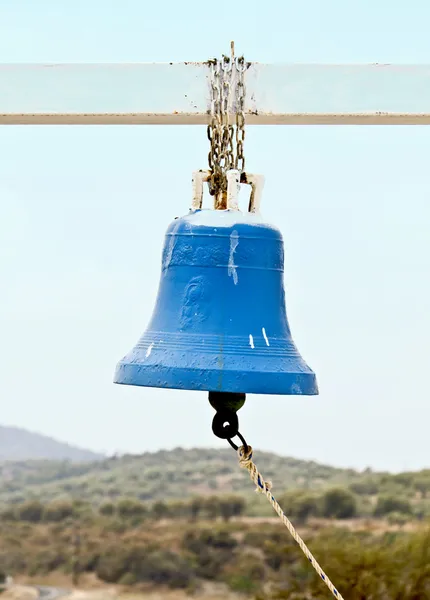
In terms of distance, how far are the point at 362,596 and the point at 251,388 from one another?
305 inches

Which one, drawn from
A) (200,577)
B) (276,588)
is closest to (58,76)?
(276,588)

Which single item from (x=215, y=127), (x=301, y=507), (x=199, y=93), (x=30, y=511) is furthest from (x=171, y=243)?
(x=30, y=511)

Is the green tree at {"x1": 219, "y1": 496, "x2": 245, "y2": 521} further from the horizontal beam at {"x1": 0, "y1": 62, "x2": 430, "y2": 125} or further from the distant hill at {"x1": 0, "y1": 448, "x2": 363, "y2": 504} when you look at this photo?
the horizontal beam at {"x1": 0, "y1": 62, "x2": 430, "y2": 125}

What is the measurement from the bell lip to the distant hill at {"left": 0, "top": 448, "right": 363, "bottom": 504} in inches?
433

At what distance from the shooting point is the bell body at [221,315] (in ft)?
6.98

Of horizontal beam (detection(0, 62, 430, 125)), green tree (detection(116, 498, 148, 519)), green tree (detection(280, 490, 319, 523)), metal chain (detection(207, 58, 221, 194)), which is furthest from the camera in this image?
green tree (detection(116, 498, 148, 519))

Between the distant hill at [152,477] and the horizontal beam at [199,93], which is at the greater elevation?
the distant hill at [152,477]

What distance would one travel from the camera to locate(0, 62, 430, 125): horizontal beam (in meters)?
2.62

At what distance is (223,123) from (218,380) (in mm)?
637

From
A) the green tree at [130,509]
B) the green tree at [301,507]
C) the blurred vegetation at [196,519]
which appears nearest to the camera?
the blurred vegetation at [196,519]

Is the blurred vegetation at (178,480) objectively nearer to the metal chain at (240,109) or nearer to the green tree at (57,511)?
the green tree at (57,511)

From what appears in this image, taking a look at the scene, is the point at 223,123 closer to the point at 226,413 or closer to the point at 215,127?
the point at 215,127

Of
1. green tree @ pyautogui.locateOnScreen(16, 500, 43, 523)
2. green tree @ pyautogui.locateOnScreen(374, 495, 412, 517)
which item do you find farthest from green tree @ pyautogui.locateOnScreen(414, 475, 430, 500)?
green tree @ pyautogui.locateOnScreen(16, 500, 43, 523)

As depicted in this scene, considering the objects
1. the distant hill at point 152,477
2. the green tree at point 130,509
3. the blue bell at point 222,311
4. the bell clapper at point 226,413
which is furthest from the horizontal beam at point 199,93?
the distant hill at point 152,477
